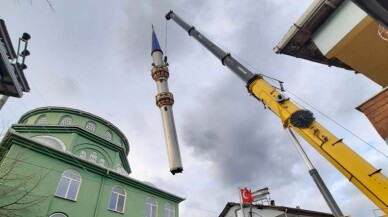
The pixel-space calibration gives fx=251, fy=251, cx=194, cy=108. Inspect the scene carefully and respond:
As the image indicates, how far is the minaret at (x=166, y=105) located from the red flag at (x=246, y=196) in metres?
6.06

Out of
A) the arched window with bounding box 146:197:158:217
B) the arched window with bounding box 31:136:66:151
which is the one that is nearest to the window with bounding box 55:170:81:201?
the arched window with bounding box 31:136:66:151

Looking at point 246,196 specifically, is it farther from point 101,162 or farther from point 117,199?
point 101,162

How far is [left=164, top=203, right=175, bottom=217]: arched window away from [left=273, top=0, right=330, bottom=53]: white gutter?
62.9ft

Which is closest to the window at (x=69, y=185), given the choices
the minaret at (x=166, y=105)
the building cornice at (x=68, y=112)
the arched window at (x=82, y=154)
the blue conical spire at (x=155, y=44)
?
the arched window at (x=82, y=154)

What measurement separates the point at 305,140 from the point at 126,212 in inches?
620

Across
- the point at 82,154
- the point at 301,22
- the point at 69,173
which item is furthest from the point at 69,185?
the point at 301,22

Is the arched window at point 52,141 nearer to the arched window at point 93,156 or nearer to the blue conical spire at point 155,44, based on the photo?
the arched window at point 93,156

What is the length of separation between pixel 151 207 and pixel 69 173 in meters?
7.83

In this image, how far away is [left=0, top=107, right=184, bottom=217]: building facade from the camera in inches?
592

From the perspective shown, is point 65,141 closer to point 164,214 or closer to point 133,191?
point 133,191

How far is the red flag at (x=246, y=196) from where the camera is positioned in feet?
51.7

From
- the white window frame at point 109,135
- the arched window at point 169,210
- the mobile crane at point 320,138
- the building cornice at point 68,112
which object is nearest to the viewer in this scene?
the mobile crane at point 320,138

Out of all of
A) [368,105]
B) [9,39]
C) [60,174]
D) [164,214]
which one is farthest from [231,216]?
[9,39]

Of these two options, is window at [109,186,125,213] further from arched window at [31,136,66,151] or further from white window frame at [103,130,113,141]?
white window frame at [103,130,113,141]
